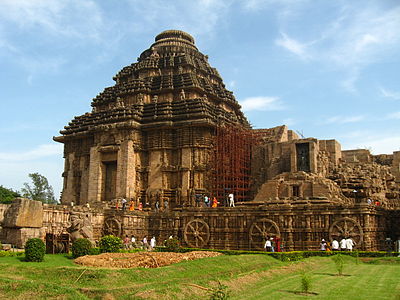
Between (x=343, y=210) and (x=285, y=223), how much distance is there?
3.83 m

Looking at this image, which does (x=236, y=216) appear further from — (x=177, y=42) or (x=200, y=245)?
(x=177, y=42)

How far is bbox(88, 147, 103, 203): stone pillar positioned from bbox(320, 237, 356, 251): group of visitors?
24.1m

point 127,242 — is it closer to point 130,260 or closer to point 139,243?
point 139,243

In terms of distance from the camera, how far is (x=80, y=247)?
896 inches

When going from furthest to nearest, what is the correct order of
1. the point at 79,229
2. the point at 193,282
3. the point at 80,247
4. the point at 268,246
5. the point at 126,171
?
the point at 126,171 → the point at 268,246 → the point at 79,229 → the point at 80,247 → the point at 193,282

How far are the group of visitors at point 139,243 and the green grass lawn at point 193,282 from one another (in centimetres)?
1350

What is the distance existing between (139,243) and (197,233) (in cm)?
468

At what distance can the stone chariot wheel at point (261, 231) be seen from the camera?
2916 centimetres

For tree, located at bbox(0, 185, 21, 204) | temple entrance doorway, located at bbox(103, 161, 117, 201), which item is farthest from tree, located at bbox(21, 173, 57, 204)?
temple entrance doorway, located at bbox(103, 161, 117, 201)

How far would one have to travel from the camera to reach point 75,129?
48.7 meters

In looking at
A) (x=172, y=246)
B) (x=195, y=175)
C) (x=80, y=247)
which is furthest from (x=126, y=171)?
(x=80, y=247)

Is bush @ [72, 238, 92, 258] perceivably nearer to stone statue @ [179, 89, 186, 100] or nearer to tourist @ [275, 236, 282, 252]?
tourist @ [275, 236, 282, 252]

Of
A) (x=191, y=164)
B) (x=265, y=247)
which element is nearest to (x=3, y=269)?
(x=265, y=247)

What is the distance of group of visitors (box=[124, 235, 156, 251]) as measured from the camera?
31.1m
